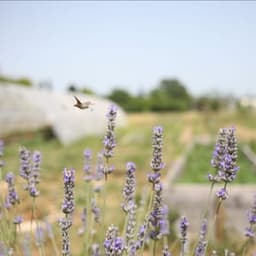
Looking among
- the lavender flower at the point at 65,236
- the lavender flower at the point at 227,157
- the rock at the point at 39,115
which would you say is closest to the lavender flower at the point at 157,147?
the lavender flower at the point at 227,157

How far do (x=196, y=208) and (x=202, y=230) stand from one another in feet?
11.4

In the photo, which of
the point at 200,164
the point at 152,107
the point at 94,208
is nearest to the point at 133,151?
the point at 200,164

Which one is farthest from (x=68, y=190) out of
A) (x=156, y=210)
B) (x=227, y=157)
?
(x=227, y=157)

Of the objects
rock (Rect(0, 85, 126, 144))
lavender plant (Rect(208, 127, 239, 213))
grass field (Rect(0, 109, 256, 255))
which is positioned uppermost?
lavender plant (Rect(208, 127, 239, 213))

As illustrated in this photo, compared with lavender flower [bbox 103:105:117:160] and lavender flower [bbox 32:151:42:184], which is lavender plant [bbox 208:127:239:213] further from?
lavender flower [bbox 32:151:42:184]

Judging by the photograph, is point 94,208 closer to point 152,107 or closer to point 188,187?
point 188,187

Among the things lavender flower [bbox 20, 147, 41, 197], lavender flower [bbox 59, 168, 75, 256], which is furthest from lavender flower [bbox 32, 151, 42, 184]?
lavender flower [bbox 59, 168, 75, 256]

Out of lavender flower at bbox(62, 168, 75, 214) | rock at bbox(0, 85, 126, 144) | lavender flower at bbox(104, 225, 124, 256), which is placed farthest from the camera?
rock at bbox(0, 85, 126, 144)

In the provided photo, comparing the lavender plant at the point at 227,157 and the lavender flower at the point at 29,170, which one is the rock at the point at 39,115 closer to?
the lavender flower at the point at 29,170

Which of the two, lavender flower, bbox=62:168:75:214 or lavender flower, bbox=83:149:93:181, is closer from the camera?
lavender flower, bbox=62:168:75:214

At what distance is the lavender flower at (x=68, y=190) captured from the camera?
3.71ft

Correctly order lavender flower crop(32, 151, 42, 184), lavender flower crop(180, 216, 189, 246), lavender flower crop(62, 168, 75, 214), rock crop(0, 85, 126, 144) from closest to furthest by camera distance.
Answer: lavender flower crop(62, 168, 75, 214)
lavender flower crop(180, 216, 189, 246)
lavender flower crop(32, 151, 42, 184)
rock crop(0, 85, 126, 144)

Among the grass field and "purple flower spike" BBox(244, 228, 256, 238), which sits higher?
"purple flower spike" BBox(244, 228, 256, 238)

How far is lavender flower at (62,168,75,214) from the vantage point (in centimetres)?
113
